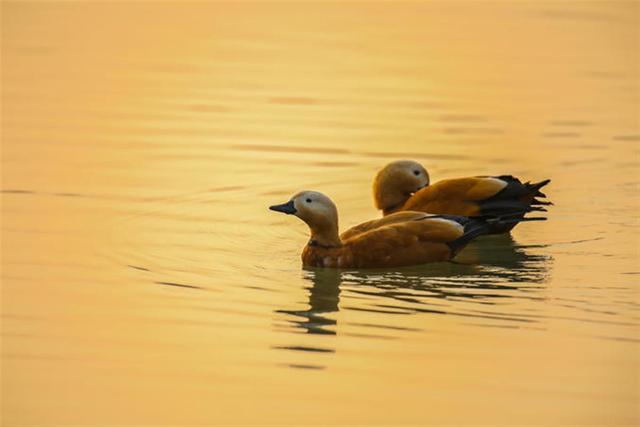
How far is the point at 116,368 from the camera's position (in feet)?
36.1

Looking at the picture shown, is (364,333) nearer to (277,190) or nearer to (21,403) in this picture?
(21,403)

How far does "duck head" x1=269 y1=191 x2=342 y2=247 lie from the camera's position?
537 inches

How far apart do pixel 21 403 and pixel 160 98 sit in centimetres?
1117

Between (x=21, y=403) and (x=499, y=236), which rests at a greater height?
(x=499, y=236)

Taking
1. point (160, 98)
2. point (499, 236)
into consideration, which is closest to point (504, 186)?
point (499, 236)

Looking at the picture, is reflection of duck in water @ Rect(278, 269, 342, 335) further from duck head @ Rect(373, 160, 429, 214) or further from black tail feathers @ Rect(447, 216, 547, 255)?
duck head @ Rect(373, 160, 429, 214)

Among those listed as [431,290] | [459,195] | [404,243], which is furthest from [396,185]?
[431,290]

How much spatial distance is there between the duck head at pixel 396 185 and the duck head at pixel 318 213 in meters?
1.94

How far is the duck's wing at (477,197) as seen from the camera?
14.8 meters

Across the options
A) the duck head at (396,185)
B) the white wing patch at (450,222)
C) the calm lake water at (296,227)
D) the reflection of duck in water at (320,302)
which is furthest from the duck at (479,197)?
the reflection of duck in water at (320,302)

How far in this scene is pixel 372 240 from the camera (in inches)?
536

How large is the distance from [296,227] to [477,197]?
1602 mm

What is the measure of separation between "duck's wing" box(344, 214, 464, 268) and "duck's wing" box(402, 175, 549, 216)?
35.0 inches

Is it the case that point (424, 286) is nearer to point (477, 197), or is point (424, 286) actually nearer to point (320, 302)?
point (320, 302)
